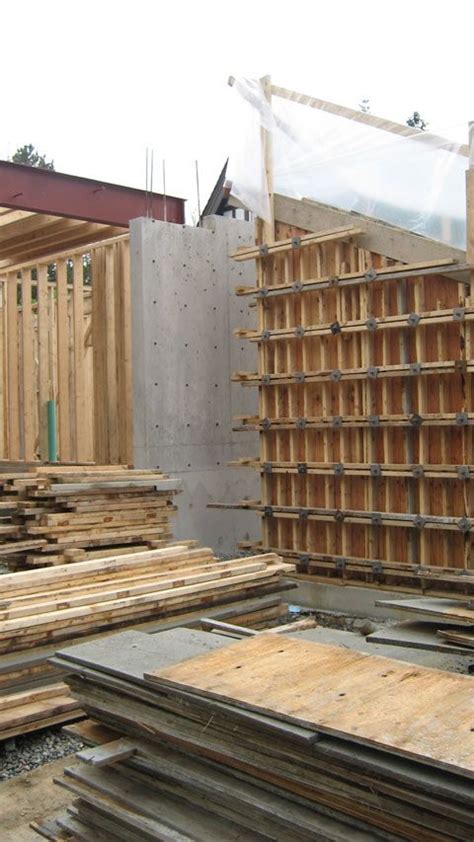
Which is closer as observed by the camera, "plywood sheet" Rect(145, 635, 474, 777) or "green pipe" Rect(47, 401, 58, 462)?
"plywood sheet" Rect(145, 635, 474, 777)

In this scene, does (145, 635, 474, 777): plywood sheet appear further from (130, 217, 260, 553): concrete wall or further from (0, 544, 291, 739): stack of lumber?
(130, 217, 260, 553): concrete wall

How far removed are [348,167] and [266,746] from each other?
7.59 metres

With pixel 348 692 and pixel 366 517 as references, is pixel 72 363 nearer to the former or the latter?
pixel 366 517

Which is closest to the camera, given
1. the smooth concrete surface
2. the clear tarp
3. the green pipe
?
the clear tarp

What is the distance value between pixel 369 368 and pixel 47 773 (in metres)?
5.29

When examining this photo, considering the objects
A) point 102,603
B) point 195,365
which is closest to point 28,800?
point 102,603

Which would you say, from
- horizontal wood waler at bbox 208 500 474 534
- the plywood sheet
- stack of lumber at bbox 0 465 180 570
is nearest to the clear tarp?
horizontal wood waler at bbox 208 500 474 534

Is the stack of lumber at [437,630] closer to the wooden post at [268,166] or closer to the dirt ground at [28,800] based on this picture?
the dirt ground at [28,800]

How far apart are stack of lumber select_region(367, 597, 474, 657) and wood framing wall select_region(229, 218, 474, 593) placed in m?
1.94

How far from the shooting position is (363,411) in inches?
380

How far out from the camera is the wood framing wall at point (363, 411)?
29.5ft

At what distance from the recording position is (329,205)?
33.1ft

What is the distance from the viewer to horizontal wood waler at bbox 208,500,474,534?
8875 mm

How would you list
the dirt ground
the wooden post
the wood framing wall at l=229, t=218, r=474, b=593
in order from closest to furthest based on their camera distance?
the dirt ground
the wood framing wall at l=229, t=218, r=474, b=593
the wooden post
